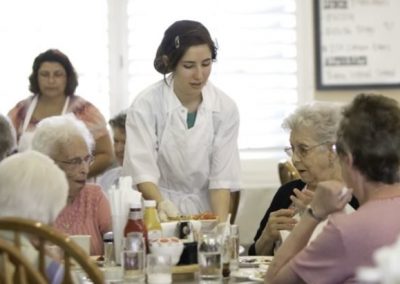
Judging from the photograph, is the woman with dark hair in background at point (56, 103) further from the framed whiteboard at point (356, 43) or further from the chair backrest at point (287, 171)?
the framed whiteboard at point (356, 43)

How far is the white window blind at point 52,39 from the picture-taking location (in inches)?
189

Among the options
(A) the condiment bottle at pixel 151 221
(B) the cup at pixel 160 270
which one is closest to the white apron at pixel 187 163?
(A) the condiment bottle at pixel 151 221

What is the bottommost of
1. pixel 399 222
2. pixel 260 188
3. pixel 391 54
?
pixel 260 188

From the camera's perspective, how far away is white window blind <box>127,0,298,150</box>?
16.1ft

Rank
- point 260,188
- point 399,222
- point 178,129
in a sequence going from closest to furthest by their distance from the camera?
1. point 399,222
2. point 178,129
3. point 260,188

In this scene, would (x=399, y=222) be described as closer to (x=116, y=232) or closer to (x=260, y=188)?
(x=116, y=232)

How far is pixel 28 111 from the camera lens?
4.45 metres

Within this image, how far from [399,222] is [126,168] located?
1703mm

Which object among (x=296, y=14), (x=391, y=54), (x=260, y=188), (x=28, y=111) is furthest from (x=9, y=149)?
(x=391, y=54)

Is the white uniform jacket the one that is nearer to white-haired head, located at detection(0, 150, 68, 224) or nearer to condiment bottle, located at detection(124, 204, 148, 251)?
condiment bottle, located at detection(124, 204, 148, 251)

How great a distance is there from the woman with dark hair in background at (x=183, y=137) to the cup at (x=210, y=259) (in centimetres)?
89

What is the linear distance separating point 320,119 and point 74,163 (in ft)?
2.81

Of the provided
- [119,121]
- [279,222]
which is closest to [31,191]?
[279,222]

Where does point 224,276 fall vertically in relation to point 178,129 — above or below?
below
